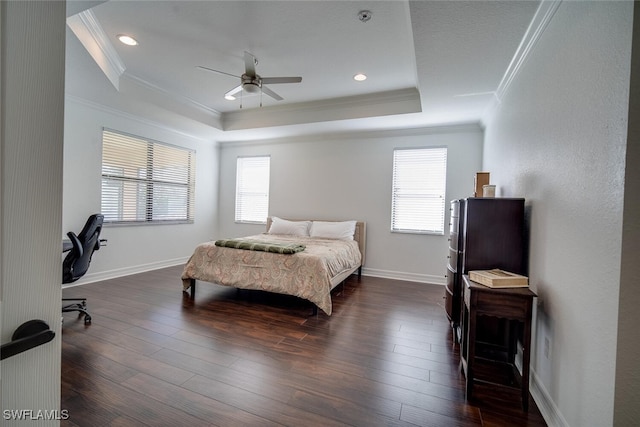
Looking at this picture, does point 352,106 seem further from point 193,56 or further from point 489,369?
point 489,369

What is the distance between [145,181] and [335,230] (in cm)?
332

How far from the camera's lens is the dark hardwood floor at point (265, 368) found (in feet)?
5.49

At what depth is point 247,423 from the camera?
5.22 feet

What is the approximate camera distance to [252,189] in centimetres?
623

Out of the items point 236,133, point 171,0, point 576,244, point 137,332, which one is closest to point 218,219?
point 236,133

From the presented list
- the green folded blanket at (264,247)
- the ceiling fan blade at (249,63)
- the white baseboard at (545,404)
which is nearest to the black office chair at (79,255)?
the green folded blanket at (264,247)

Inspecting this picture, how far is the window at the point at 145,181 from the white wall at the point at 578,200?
5240mm

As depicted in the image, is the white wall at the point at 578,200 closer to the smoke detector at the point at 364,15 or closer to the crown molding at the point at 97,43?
the smoke detector at the point at 364,15

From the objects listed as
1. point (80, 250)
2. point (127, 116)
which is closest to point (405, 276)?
point (80, 250)

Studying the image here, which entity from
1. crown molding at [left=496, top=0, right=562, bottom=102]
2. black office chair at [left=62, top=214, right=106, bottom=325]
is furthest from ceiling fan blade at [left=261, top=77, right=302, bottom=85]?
black office chair at [left=62, top=214, right=106, bottom=325]

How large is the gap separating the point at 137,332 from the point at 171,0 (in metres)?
2.88

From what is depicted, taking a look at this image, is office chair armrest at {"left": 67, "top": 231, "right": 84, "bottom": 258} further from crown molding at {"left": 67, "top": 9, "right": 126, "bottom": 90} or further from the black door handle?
the black door handle

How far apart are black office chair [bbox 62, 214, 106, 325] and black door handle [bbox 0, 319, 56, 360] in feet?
9.23

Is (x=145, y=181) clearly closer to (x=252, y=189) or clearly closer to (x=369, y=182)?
(x=252, y=189)
